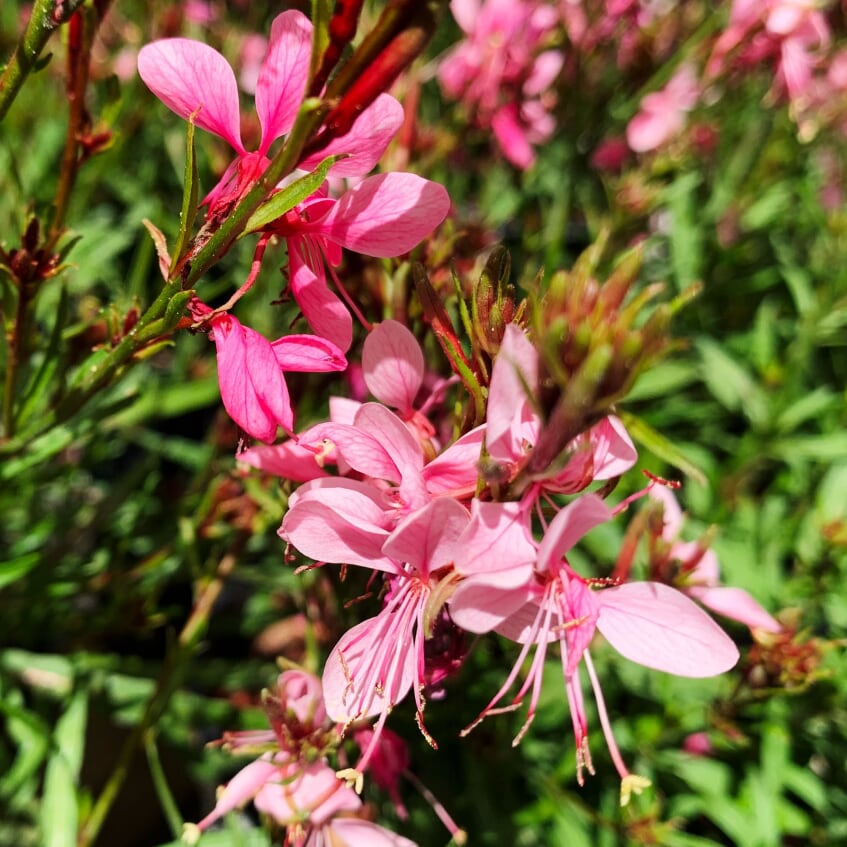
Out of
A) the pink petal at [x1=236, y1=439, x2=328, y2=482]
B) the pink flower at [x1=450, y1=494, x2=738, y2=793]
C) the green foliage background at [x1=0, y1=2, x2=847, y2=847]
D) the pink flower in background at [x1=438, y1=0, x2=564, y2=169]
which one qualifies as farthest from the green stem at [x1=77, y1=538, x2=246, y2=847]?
the pink flower in background at [x1=438, y1=0, x2=564, y2=169]

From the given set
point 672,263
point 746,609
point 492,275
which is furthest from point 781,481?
point 492,275

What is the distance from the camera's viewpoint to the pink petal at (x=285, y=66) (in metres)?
0.46

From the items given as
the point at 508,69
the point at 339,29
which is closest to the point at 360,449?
the point at 339,29

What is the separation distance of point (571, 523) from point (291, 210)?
0.80 feet

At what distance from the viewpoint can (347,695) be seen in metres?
0.50

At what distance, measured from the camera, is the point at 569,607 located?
1.54 ft

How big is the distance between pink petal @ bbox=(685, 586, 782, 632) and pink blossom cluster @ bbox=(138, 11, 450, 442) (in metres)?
0.40

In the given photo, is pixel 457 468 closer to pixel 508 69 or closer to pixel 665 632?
pixel 665 632

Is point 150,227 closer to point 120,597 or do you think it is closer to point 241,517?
point 241,517

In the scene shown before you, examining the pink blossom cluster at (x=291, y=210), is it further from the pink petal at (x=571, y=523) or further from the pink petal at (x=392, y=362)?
the pink petal at (x=571, y=523)

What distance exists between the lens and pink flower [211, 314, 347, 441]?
17.3 inches

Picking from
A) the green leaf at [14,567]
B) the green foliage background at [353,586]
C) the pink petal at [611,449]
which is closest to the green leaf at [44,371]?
the green foliage background at [353,586]

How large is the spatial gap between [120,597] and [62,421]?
0.34 meters

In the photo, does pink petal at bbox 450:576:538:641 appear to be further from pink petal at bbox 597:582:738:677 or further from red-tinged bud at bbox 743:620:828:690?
red-tinged bud at bbox 743:620:828:690
